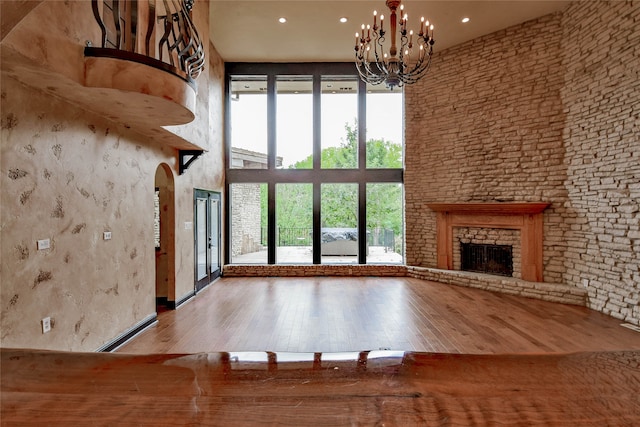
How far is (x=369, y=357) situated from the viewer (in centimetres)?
63

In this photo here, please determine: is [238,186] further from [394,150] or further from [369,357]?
[369,357]

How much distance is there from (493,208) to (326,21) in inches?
186

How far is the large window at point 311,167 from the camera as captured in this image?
765cm

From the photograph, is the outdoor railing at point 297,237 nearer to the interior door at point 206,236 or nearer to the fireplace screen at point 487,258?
the interior door at point 206,236

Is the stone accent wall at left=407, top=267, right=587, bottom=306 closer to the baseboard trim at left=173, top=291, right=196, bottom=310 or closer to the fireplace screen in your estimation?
the fireplace screen

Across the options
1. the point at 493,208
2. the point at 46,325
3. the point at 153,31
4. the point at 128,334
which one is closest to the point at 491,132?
the point at 493,208

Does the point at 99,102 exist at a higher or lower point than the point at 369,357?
A: higher

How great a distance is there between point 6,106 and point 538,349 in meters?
5.35

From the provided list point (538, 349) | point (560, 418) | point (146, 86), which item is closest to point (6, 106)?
point (146, 86)

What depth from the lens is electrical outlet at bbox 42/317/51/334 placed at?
106 inches

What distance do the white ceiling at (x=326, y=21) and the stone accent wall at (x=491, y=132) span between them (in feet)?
1.43

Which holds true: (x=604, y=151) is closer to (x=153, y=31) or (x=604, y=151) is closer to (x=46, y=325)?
(x=153, y=31)

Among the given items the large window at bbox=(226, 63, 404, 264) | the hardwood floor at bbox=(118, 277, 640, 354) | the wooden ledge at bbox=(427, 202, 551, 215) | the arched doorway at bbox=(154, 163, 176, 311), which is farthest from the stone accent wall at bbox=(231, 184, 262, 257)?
the wooden ledge at bbox=(427, 202, 551, 215)

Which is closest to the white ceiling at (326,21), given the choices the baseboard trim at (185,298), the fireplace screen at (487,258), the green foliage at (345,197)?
the green foliage at (345,197)
